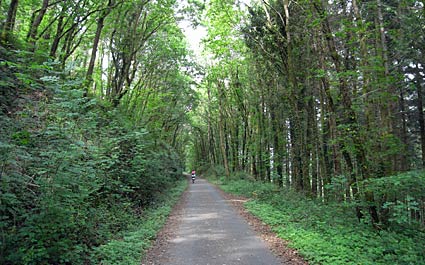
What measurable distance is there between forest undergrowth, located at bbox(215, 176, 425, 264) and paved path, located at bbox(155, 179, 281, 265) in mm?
867

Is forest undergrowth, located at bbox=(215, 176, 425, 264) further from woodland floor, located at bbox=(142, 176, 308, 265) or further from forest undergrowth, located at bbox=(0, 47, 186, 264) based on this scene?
forest undergrowth, located at bbox=(0, 47, 186, 264)

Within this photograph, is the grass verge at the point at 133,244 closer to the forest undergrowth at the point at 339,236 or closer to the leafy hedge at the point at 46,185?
the leafy hedge at the point at 46,185

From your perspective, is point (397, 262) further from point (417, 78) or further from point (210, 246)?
point (417, 78)

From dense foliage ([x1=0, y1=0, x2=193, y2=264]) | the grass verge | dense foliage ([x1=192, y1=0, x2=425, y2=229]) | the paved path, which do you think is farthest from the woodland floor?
dense foliage ([x1=192, y1=0, x2=425, y2=229])

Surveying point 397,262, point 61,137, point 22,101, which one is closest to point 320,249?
point 397,262

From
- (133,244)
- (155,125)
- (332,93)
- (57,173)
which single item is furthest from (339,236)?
(155,125)

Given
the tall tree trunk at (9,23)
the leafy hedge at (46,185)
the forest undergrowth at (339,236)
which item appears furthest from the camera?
the tall tree trunk at (9,23)

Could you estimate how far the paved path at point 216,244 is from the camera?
5.92m

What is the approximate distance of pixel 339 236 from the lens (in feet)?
22.0

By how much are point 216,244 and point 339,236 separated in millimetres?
3044

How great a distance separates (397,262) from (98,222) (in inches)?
277

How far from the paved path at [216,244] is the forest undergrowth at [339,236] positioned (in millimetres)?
867

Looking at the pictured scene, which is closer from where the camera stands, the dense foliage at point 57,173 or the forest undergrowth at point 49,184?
the forest undergrowth at point 49,184

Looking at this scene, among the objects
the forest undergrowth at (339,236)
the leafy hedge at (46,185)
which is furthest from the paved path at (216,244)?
the leafy hedge at (46,185)
